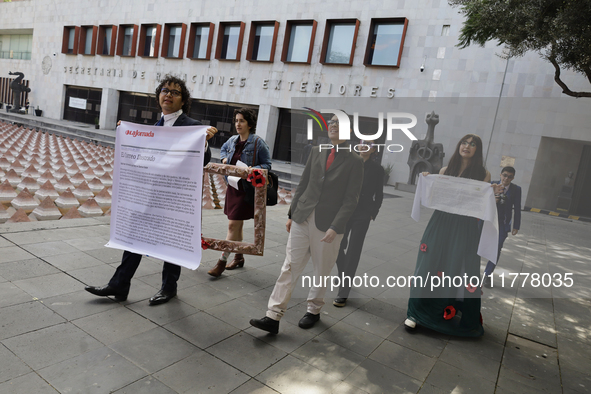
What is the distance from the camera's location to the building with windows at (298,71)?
11.8 ft

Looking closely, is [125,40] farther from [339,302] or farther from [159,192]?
[339,302]

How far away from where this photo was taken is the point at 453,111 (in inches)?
144

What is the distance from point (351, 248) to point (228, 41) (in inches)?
871

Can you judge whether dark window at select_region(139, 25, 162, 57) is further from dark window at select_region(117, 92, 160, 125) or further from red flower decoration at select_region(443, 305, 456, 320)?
red flower decoration at select_region(443, 305, 456, 320)

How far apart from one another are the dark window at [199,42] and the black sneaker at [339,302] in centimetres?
2249

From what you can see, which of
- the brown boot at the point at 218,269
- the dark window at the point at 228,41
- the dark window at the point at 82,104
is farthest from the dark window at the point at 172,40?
the brown boot at the point at 218,269

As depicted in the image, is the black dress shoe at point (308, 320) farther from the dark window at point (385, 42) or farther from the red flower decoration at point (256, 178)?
the dark window at point (385, 42)

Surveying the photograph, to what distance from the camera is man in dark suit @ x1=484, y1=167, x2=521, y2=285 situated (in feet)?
11.5

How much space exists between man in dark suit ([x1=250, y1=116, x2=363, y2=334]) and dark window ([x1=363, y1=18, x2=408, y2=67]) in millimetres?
16439

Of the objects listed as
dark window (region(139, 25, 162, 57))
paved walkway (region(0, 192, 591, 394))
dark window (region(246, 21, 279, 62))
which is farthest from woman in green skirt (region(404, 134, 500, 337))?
dark window (region(139, 25, 162, 57))

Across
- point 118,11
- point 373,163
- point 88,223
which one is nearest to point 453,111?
point 373,163

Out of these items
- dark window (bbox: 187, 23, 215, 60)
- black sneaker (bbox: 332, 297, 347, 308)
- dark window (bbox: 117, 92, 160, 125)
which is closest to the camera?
black sneaker (bbox: 332, 297, 347, 308)

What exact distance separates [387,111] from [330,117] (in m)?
0.55

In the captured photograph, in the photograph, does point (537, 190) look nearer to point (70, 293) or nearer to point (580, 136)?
point (580, 136)
